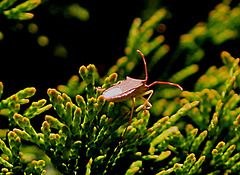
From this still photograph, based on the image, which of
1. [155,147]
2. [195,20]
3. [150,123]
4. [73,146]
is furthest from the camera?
[195,20]

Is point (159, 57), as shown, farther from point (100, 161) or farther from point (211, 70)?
point (100, 161)

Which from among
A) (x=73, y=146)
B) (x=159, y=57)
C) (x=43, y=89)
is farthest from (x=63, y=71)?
(x=73, y=146)

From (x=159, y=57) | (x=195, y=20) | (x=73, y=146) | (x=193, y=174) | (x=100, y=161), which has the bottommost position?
(x=193, y=174)

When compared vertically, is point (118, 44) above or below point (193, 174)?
above

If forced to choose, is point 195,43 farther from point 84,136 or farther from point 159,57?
point 84,136

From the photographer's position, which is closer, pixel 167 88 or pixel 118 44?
pixel 167 88

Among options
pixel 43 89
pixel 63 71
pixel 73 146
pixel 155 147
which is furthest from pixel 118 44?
pixel 73 146

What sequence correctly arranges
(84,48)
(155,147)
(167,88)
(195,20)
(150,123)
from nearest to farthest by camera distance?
(155,147) → (150,123) → (167,88) → (84,48) → (195,20)
